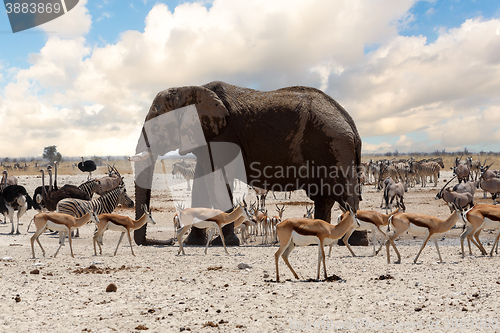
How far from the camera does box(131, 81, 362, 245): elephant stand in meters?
9.86

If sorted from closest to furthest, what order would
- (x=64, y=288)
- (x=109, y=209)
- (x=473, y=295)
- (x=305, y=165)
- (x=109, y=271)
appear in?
(x=473, y=295), (x=64, y=288), (x=109, y=271), (x=305, y=165), (x=109, y=209)

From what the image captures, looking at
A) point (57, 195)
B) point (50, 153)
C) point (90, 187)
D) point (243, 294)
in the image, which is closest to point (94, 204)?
point (57, 195)

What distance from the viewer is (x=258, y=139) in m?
9.88

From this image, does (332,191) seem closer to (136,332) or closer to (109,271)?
(109,271)

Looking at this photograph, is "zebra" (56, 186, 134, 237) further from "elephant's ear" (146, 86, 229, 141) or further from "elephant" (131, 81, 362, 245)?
"elephant's ear" (146, 86, 229, 141)

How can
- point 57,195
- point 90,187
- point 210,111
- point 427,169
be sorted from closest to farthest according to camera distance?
point 210,111, point 57,195, point 90,187, point 427,169

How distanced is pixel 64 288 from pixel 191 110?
210 inches

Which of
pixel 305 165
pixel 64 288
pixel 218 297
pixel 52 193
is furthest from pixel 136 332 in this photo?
pixel 52 193

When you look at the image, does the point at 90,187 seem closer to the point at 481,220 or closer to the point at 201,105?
the point at 201,105

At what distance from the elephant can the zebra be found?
2676 mm

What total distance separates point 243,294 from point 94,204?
8539mm

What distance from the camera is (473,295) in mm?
5176

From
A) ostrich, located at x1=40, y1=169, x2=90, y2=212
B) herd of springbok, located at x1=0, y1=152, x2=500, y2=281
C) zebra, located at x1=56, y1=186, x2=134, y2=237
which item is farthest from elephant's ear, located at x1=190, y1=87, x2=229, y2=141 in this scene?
ostrich, located at x1=40, y1=169, x2=90, y2=212

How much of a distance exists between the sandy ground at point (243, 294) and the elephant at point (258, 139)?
2136 mm
